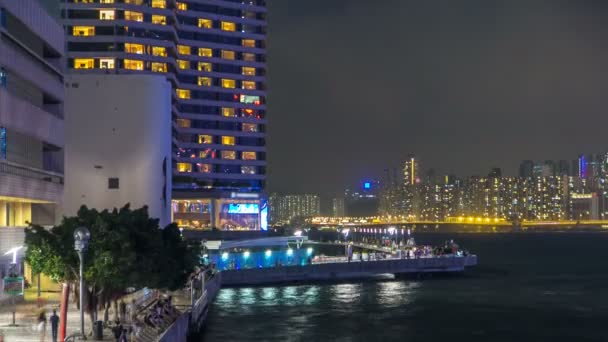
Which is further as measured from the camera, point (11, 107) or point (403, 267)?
point (403, 267)

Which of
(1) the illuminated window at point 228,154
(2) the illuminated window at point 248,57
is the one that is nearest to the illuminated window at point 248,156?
(1) the illuminated window at point 228,154

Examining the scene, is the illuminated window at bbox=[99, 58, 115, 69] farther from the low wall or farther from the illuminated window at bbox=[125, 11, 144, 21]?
the low wall

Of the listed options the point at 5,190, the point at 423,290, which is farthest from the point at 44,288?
the point at 423,290

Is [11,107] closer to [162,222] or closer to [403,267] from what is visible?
[162,222]

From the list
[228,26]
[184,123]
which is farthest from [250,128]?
[228,26]

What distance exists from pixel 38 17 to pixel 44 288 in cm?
1933

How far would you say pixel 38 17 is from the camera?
213 feet

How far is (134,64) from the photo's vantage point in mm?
167125

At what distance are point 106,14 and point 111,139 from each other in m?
Answer: 80.1

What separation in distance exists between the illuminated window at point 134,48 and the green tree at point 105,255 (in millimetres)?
118695

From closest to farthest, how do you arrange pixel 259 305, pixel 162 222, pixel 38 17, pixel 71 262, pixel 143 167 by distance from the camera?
pixel 71 262
pixel 38 17
pixel 259 305
pixel 143 167
pixel 162 222

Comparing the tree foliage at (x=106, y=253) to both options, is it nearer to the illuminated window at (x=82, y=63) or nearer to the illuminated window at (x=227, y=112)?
the illuminated window at (x=82, y=63)

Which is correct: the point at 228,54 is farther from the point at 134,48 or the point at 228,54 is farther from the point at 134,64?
the point at 134,64

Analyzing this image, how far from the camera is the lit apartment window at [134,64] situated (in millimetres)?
166000
